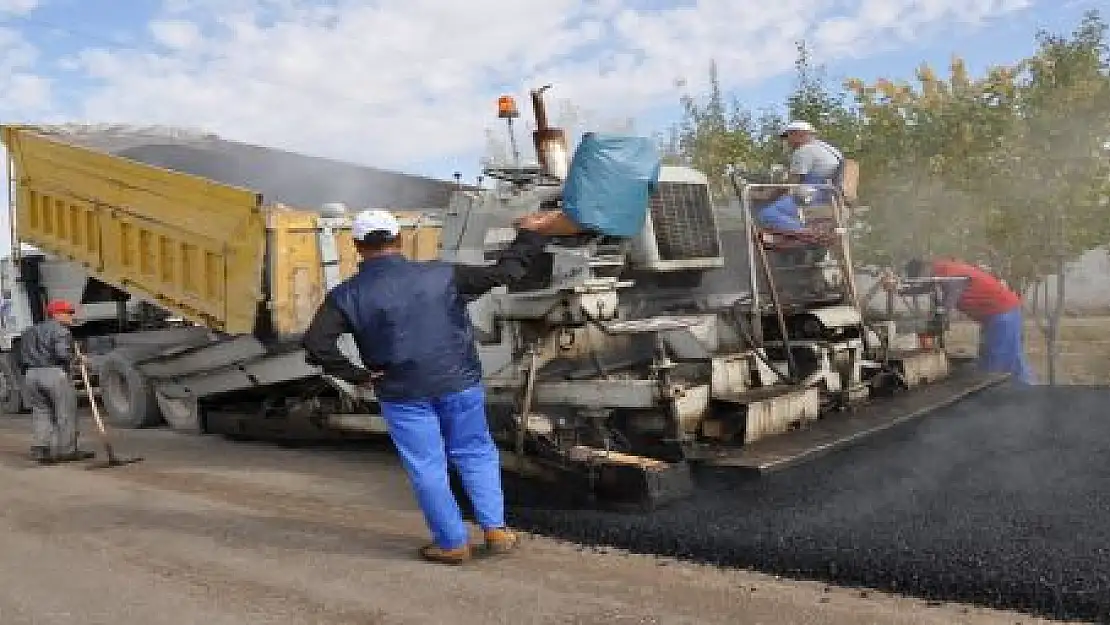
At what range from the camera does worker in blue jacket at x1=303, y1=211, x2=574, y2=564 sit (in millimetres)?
3820

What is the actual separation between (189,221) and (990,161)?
726 centimetres

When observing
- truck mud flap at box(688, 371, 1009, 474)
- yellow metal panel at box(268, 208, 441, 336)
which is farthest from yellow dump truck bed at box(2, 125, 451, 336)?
truck mud flap at box(688, 371, 1009, 474)

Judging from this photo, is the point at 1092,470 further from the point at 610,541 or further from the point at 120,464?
the point at 120,464

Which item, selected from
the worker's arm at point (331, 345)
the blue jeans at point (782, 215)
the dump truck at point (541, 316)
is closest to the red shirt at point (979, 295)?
the dump truck at point (541, 316)


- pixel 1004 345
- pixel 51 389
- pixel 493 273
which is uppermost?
pixel 493 273

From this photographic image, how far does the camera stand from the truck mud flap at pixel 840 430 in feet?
14.3

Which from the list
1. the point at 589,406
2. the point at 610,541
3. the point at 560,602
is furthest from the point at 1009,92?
the point at 560,602

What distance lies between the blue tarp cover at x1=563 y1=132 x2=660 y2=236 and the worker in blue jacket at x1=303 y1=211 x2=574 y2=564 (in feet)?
4.08

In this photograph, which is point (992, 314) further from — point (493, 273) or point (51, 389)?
point (51, 389)

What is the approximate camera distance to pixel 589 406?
484cm

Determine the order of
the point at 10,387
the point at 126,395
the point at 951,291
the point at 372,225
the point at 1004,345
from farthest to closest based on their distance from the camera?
the point at 10,387 → the point at 126,395 → the point at 1004,345 → the point at 951,291 → the point at 372,225

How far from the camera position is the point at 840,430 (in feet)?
16.1

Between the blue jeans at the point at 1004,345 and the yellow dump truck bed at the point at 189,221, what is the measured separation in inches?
162

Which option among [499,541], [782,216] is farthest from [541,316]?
[782,216]
